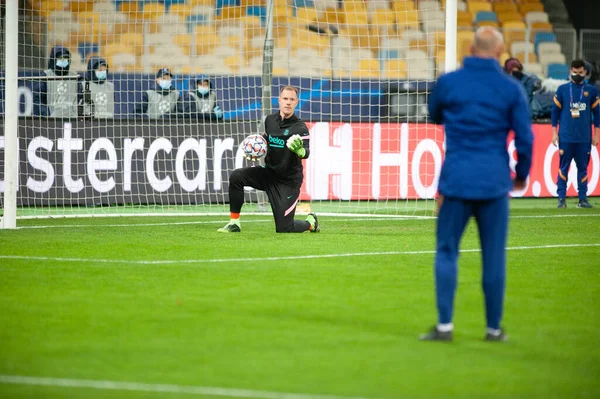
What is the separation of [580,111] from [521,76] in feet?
9.83

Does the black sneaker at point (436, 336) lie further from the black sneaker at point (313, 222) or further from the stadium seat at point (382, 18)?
the stadium seat at point (382, 18)

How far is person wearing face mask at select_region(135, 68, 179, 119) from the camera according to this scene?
57.3 ft

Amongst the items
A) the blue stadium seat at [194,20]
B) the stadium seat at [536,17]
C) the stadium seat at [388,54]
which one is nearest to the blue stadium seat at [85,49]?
the blue stadium seat at [194,20]

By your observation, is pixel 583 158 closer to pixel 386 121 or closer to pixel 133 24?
pixel 386 121

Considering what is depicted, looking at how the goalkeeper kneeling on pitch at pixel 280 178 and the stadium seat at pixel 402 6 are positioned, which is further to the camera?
the stadium seat at pixel 402 6

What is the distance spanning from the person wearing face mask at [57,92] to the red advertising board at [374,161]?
3.96m

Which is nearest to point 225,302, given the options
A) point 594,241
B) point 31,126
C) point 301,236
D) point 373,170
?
point 301,236

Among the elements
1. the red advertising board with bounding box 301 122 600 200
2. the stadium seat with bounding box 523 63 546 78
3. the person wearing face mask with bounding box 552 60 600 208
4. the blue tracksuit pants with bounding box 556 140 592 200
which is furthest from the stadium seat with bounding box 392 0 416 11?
the blue tracksuit pants with bounding box 556 140 592 200

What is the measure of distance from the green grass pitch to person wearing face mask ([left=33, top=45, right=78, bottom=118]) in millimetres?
4919

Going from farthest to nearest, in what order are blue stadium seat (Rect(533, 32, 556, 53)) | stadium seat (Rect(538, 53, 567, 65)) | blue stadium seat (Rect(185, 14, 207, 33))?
blue stadium seat (Rect(533, 32, 556, 53))
stadium seat (Rect(538, 53, 567, 65))
blue stadium seat (Rect(185, 14, 207, 33))

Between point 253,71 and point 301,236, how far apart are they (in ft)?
30.8

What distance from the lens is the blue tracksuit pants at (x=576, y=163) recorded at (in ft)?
57.9

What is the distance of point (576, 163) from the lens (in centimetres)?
1777

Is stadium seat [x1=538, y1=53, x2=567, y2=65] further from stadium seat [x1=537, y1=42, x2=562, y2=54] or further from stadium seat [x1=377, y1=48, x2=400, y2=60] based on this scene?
stadium seat [x1=377, y1=48, x2=400, y2=60]
